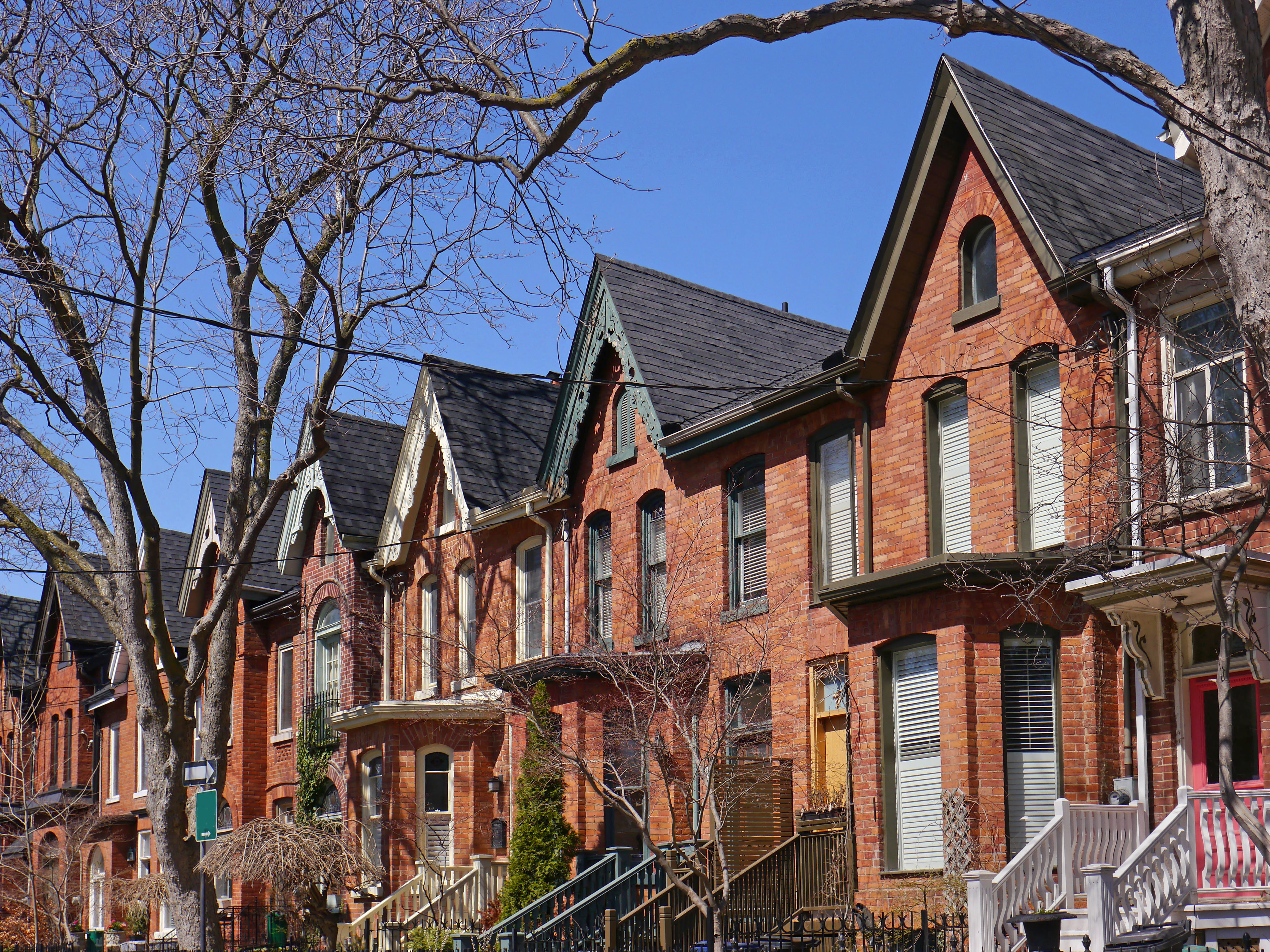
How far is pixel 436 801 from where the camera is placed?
2762 cm

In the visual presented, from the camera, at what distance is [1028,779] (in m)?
16.2

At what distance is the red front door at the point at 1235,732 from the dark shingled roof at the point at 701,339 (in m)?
8.53

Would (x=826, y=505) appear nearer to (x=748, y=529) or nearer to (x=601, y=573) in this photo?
(x=748, y=529)

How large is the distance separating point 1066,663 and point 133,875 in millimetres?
31637

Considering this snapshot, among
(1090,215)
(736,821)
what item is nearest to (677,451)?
(736,821)

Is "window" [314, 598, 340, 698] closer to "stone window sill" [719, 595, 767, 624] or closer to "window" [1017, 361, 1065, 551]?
"stone window sill" [719, 595, 767, 624]

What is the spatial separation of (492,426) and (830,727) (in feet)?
38.5

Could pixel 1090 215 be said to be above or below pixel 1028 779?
above

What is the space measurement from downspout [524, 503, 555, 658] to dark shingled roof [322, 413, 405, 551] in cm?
545

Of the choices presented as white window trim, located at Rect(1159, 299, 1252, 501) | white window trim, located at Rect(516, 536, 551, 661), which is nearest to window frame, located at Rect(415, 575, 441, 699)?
white window trim, located at Rect(516, 536, 551, 661)

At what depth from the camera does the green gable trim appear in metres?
24.2

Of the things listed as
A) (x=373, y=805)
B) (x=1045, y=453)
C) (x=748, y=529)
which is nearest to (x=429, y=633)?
(x=373, y=805)

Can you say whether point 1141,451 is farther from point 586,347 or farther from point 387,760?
point 387,760

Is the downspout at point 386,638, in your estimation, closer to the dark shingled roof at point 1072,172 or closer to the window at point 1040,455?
the window at point 1040,455
